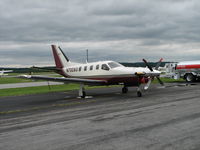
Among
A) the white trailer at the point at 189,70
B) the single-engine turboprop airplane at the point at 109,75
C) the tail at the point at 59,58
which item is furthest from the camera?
the white trailer at the point at 189,70

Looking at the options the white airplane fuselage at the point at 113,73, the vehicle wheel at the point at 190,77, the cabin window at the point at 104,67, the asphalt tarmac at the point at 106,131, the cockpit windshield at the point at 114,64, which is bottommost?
the asphalt tarmac at the point at 106,131

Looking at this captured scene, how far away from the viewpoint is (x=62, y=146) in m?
6.25

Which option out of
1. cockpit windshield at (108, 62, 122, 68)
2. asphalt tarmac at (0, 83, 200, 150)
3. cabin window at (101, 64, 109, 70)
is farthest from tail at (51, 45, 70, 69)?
asphalt tarmac at (0, 83, 200, 150)

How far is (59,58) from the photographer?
25.1m

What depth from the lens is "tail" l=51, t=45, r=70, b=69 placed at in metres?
24.7

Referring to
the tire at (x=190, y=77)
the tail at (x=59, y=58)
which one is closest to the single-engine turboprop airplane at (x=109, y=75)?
the tail at (x=59, y=58)

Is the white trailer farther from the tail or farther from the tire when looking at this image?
the tail

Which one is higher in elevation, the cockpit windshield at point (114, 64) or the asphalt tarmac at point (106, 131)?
the cockpit windshield at point (114, 64)

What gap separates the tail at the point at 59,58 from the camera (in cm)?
2469

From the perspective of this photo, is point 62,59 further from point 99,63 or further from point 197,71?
point 197,71

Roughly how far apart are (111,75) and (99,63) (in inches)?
66.8

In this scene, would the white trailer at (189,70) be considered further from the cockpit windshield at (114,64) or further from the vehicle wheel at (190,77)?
the cockpit windshield at (114,64)

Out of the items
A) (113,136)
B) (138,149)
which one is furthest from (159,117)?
(138,149)

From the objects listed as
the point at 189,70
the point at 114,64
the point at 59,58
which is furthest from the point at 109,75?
the point at 189,70
